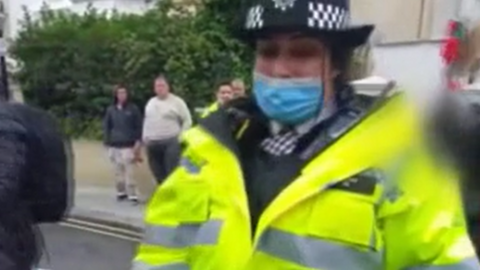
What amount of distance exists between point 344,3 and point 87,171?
15.6 meters

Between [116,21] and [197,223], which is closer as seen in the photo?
[197,223]

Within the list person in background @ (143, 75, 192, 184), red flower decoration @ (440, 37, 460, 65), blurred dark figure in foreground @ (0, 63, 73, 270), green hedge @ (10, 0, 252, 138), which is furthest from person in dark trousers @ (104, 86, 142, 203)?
blurred dark figure in foreground @ (0, 63, 73, 270)

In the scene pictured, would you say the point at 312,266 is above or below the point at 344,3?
below

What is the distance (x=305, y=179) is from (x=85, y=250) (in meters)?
9.81

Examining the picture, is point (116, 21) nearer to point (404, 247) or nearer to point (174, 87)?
point (174, 87)

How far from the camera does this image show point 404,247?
9.71ft

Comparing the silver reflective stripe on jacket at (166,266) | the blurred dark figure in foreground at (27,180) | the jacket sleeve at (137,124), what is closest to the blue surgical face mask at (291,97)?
the silver reflective stripe on jacket at (166,266)

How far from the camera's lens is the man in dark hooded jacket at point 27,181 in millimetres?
2598

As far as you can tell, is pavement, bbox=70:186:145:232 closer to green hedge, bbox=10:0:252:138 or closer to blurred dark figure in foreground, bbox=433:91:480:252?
green hedge, bbox=10:0:252:138

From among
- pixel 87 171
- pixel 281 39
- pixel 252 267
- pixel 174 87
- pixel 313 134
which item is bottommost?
pixel 87 171

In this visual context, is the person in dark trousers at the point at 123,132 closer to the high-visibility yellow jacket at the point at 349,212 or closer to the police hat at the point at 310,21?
the police hat at the point at 310,21

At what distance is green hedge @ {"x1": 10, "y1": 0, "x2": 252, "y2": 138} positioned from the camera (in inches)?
705

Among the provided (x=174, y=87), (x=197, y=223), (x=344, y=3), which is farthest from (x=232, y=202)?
(x=174, y=87)

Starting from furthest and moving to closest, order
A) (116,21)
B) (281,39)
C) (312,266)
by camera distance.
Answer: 1. (116,21)
2. (281,39)
3. (312,266)
